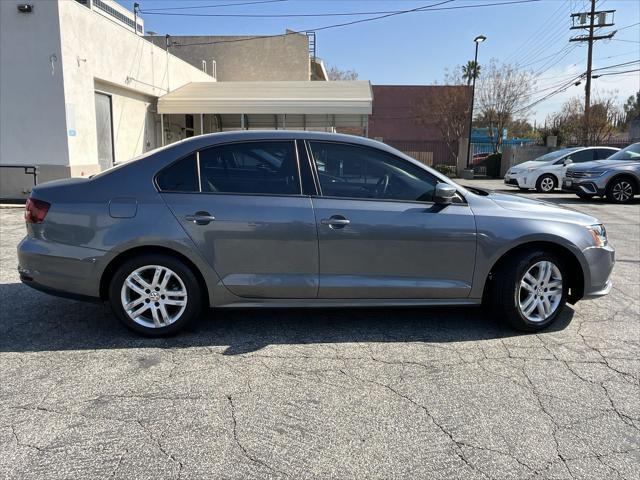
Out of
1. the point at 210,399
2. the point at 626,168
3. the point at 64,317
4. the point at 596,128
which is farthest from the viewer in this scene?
the point at 596,128

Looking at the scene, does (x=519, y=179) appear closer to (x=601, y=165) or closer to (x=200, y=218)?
(x=601, y=165)

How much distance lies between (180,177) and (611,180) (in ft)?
45.5

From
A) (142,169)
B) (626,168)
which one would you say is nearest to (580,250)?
(142,169)

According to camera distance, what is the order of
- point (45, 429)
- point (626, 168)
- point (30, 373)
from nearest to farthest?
point (45, 429)
point (30, 373)
point (626, 168)

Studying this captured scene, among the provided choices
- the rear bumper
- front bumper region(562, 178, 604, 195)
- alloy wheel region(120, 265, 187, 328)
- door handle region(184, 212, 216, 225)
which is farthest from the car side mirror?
front bumper region(562, 178, 604, 195)

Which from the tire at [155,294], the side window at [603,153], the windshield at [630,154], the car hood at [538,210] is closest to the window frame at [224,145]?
the tire at [155,294]

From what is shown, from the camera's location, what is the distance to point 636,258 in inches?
292

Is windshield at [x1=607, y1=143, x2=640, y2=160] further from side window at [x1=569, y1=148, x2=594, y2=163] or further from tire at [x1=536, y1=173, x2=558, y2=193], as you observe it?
tire at [x1=536, y1=173, x2=558, y2=193]

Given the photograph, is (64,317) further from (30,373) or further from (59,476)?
(59,476)

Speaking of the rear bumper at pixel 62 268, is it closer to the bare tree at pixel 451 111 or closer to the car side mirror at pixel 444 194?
the car side mirror at pixel 444 194

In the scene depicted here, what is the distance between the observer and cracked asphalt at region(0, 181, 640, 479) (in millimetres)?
2607

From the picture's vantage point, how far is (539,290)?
4.32 metres

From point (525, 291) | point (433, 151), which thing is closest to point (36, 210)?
point (525, 291)

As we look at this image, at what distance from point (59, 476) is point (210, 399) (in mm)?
943
